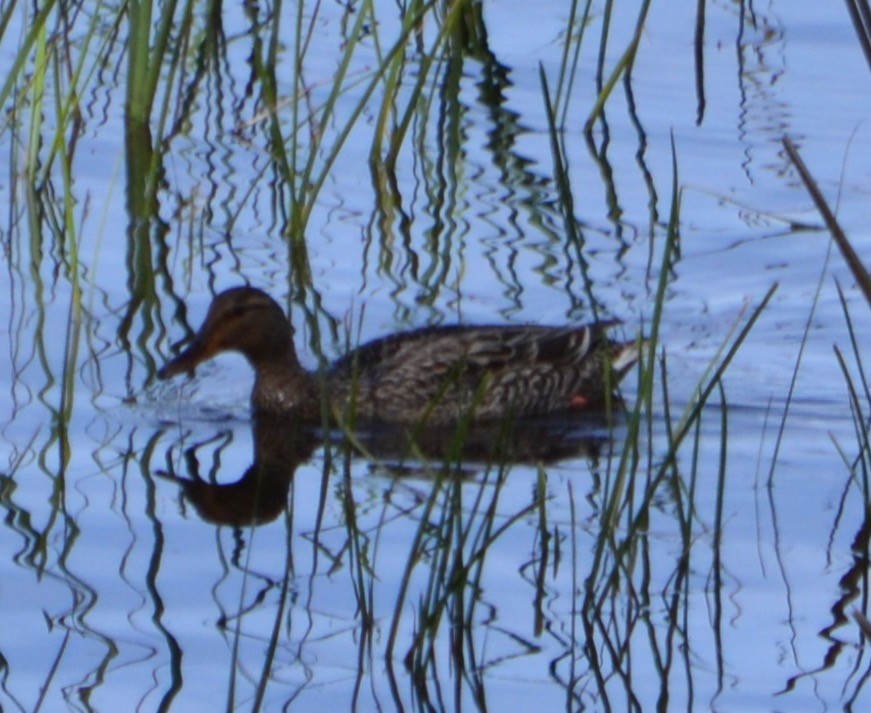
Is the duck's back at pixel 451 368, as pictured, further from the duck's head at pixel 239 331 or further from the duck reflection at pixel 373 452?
the duck's head at pixel 239 331

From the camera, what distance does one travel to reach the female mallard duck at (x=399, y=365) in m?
9.66

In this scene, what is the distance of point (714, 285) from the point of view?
10758 mm

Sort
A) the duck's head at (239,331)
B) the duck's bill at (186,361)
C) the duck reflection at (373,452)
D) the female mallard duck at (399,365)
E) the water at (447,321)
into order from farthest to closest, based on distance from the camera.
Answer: the female mallard duck at (399,365) → the duck's head at (239,331) → the duck's bill at (186,361) → the duck reflection at (373,452) → the water at (447,321)

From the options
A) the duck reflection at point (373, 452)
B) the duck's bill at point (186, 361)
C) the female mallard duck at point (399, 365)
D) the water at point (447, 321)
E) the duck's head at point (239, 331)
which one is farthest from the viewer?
the female mallard duck at point (399, 365)

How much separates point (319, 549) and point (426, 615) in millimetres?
1270

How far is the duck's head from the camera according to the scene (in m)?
9.52

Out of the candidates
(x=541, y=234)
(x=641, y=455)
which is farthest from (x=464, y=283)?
(x=641, y=455)

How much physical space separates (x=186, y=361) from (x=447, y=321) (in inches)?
59.3

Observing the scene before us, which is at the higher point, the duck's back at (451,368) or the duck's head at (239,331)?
the duck's head at (239,331)

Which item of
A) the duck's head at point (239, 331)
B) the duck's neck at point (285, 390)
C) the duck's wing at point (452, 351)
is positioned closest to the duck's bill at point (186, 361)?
the duck's head at point (239, 331)

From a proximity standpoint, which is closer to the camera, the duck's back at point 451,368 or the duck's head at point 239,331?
the duck's head at point 239,331

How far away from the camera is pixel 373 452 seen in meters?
9.20

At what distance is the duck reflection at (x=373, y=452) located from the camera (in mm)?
8164

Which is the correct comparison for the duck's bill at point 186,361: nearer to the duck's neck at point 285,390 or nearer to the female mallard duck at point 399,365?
the female mallard duck at point 399,365
